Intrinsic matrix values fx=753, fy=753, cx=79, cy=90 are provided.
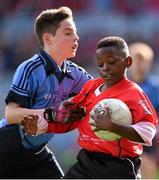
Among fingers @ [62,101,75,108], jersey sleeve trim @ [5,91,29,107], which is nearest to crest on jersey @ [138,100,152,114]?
fingers @ [62,101,75,108]

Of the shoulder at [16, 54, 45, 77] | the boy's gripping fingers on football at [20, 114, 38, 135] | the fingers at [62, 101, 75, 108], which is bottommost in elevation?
the boy's gripping fingers on football at [20, 114, 38, 135]

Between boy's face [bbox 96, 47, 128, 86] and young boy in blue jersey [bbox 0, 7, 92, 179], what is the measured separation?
555 millimetres

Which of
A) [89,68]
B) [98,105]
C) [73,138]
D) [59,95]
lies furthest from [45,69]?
[89,68]

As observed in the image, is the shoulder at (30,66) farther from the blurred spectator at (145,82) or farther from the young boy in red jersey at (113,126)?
the blurred spectator at (145,82)

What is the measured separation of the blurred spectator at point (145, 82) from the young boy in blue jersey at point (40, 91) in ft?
6.83

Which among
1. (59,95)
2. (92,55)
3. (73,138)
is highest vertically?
(59,95)

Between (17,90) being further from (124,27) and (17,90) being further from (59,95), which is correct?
(124,27)

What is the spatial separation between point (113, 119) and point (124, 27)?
21.4 ft

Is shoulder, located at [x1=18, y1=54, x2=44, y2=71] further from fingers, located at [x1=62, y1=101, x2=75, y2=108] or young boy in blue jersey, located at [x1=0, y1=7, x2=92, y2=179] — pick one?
fingers, located at [x1=62, y1=101, x2=75, y2=108]

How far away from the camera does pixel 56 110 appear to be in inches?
179

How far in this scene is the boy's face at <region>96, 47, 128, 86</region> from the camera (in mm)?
4340

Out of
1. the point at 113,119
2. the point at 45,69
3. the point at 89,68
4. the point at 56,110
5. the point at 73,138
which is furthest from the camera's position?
the point at 89,68

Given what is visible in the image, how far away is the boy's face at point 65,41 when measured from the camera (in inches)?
200

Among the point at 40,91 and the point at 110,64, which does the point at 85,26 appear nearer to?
the point at 40,91
